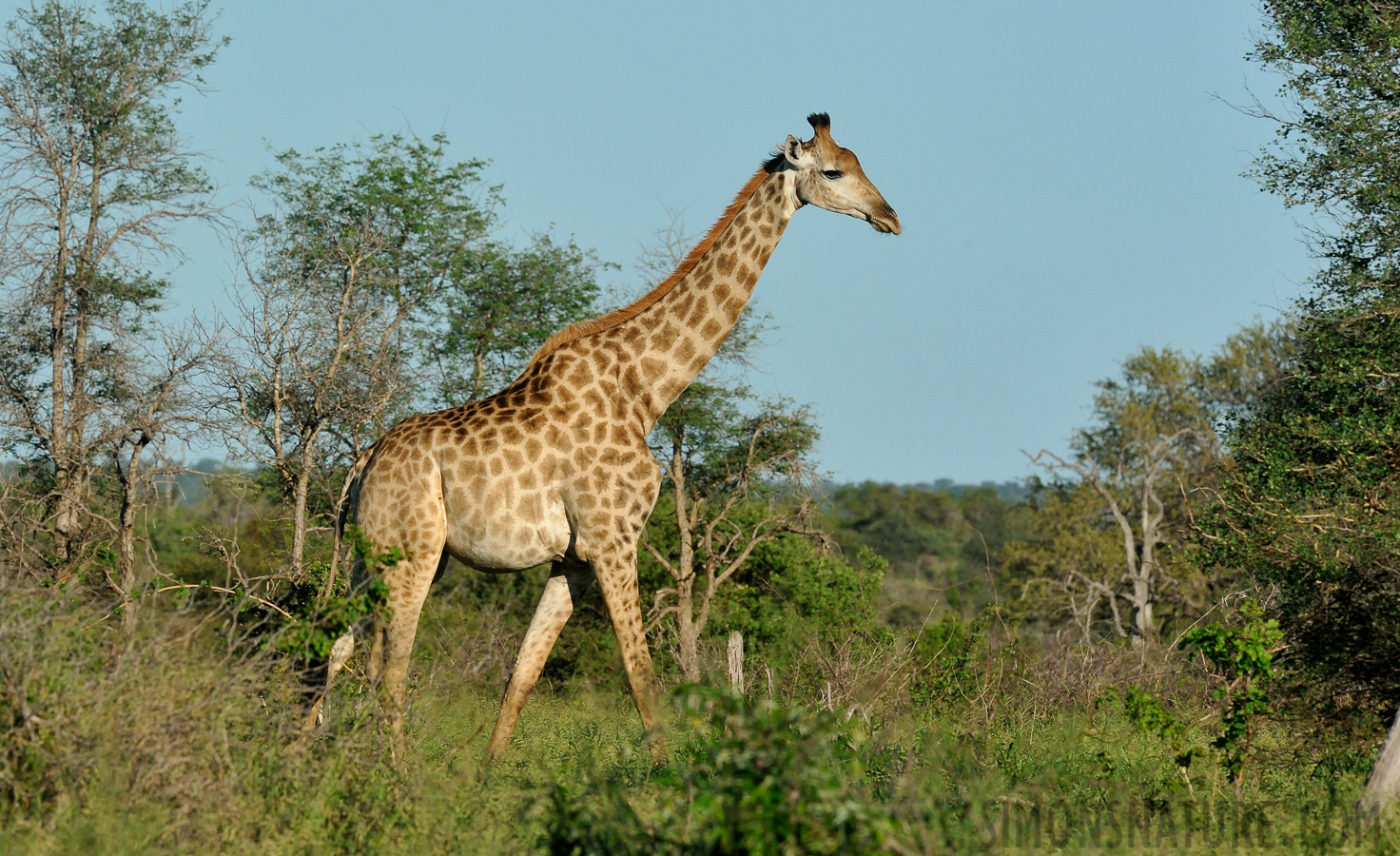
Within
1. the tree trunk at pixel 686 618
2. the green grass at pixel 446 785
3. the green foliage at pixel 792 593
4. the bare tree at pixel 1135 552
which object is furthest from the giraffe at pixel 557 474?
the bare tree at pixel 1135 552

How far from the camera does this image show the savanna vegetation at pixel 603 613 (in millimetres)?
5559

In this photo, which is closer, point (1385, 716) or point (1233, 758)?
point (1233, 758)

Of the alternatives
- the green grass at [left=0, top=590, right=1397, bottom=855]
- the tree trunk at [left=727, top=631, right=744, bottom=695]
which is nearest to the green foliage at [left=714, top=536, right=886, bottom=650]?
the tree trunk at [left=727, top=631, right=744, bottom=695]

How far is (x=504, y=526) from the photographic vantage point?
8.27 m

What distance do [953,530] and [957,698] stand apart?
56.1m

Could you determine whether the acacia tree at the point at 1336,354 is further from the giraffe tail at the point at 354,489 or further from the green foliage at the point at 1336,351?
the giraffe tail at the point at 354,489

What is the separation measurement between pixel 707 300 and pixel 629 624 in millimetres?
2312

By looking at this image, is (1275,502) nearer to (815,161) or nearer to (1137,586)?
(815,161)

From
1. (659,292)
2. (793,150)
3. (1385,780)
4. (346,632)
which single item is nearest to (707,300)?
(659,292)

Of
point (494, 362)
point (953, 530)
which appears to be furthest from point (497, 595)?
point (953, 530)

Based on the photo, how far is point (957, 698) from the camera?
42.4 feet

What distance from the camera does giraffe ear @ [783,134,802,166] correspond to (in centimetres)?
921

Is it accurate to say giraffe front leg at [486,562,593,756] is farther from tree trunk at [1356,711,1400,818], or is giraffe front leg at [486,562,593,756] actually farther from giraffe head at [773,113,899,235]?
tree trunk at [1356,711,1400,818]

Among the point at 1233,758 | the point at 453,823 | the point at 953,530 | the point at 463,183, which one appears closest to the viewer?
the point at 453,823
